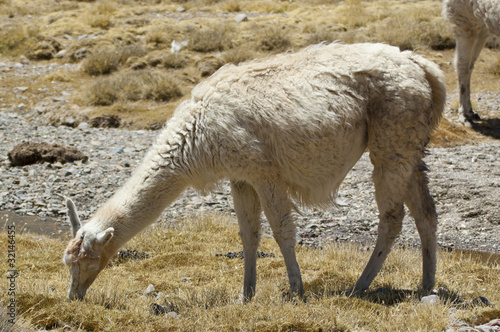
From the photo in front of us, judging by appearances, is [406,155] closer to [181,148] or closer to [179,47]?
[181,148]

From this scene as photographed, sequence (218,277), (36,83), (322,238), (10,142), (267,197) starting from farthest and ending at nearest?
1. (36,83)
2. (10,142)
3. (322,238)
4. (218,277)
5. (267,197)

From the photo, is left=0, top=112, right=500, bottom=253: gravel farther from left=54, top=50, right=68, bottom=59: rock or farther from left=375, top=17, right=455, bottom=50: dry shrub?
left=54, top=50, right=68, bottom=59: rock

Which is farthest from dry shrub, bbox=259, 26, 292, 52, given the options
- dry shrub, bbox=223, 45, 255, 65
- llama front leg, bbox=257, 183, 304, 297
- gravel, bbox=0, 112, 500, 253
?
llama front leg, bbox=257, 183, 304, 297

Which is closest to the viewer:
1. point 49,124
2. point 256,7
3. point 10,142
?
point 10,142

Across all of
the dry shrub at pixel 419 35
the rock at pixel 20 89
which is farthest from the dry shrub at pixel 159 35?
the dry shrub at pixel 419 35

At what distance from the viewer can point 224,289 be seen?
666 cm

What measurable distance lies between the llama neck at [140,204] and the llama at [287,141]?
0.01 meters

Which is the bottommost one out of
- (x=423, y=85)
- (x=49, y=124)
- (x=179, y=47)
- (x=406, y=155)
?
(x=49, y=124)

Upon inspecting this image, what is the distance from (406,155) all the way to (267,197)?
1626 mm

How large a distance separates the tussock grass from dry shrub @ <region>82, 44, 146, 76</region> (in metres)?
14.4

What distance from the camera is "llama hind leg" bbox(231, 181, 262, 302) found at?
6500 mm

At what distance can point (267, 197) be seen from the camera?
592 centimetres

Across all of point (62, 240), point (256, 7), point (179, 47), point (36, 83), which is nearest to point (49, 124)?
point (36, 83)

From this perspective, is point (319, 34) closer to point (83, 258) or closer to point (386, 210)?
point (386, 210)
